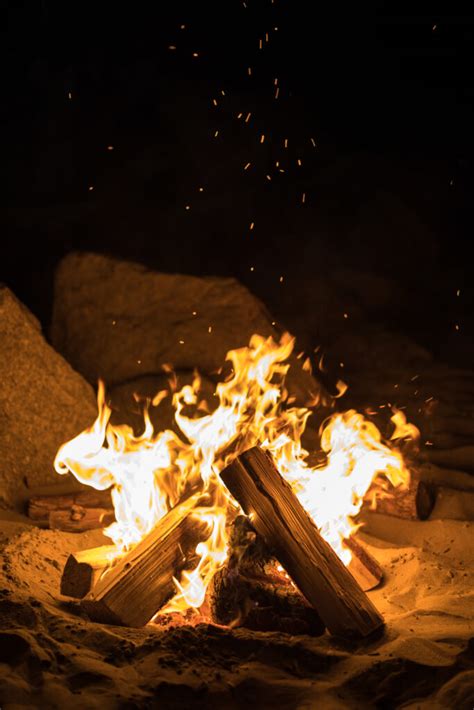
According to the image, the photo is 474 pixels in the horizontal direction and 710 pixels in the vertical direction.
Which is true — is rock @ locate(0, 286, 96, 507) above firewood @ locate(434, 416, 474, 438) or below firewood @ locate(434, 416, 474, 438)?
above

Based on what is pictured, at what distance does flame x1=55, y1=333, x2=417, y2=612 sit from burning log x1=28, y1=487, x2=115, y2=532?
41cm

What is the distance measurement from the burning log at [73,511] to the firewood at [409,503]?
2.11 m

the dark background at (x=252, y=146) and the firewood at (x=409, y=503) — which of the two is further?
the dark background at (x=252, y=146)

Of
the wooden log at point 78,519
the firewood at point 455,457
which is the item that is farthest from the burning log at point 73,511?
the firewood at point 455,457

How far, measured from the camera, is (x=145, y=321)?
6230 millimetres

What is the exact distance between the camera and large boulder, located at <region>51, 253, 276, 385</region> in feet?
20.1

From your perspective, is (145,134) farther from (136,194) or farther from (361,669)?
(361,669)

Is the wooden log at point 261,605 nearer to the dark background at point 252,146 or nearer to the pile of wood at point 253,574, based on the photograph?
the pile of wood at point 253,574

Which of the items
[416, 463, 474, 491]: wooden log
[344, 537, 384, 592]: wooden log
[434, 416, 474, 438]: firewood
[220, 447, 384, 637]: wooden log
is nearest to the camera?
[220, 447, 384, 637]: wooden log

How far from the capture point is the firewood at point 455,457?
5.36 meters

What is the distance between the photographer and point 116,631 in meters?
3.22

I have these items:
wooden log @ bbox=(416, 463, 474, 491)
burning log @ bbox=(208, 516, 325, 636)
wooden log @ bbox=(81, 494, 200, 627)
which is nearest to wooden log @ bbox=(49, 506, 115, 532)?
wooden log @ bbox=(81, 494, 200, 627)

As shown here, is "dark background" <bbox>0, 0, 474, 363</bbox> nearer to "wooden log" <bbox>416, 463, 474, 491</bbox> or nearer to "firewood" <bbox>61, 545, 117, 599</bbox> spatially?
"wooden log" <bbox>416, 463, 474, 491</bbox>

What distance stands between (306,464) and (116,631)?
6.38 feet
